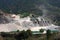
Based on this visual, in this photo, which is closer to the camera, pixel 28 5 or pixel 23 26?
pixel 23 26

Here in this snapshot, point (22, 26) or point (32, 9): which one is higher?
point (32, 9)

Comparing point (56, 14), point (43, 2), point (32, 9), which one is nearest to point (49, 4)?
point (43, 2)

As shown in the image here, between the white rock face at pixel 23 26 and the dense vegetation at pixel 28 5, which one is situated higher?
the dense vegetation at pixel 28 5

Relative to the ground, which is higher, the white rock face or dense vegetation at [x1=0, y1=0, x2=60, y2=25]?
dense vegetation at [x1=0, y1=0, x2=60, y2=25]

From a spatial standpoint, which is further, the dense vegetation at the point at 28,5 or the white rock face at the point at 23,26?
the dense vegetation at the point at 28,5

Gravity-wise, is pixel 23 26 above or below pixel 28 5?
below

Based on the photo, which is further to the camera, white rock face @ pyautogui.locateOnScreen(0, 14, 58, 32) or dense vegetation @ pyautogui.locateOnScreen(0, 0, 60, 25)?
dense vegetation @ pyautogui.locateOnScreen(0, 0, 60, 25)

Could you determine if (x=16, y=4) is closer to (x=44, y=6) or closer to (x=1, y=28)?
(x=44, y=6)

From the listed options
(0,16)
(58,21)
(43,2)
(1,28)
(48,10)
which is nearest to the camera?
(1,28)

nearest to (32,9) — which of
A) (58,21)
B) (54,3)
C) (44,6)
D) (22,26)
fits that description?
(44,6)

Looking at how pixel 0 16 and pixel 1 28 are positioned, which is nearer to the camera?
pixel 1 28

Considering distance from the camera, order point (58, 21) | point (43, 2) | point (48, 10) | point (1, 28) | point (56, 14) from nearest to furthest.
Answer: point (1, 28) → point (58, 21) → point (56, 14) → point (48, 10) → point (43, 2)
